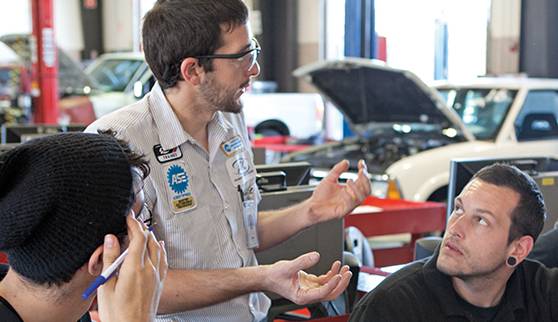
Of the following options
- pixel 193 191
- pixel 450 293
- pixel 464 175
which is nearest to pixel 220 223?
pixel 193 191

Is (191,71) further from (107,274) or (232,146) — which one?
(107,274)

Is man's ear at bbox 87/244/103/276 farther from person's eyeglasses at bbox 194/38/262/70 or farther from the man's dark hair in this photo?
the man's dark hair

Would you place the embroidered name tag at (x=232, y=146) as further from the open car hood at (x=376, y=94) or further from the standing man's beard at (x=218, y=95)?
the open car hood at (x=376, y=94)

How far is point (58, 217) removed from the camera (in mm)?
1589

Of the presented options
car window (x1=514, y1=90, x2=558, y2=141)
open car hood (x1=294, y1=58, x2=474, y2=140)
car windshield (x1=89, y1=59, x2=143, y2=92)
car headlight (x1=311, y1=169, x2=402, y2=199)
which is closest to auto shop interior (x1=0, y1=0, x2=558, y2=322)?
car headlight (x1=311, y1=169, x2=402, y2=199)

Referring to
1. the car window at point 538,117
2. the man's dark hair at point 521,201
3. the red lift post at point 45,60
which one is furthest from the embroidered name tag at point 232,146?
the red lift post at point 45,60

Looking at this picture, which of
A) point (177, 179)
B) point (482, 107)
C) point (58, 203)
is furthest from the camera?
point (482, 107)

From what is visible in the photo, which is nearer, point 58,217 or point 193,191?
point 58,217

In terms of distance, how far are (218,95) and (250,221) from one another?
1.35ft

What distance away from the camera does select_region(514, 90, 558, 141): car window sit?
8.21 meters

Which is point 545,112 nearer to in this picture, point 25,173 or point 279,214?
point 279,214

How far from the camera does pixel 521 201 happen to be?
2.99 m

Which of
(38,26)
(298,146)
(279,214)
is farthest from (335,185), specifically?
(38,26)

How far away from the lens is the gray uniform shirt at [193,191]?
261cm
